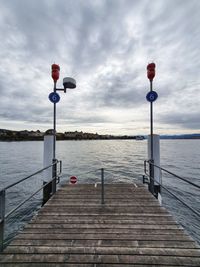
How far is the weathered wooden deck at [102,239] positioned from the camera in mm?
2201

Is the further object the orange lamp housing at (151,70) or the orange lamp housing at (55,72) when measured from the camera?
the orange lamp housing at (55,72)

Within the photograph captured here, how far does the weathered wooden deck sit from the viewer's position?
2.20 metres

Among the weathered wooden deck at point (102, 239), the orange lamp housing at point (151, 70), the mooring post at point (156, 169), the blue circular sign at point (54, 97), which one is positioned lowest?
the weathered wooden deck at point (102, 239)

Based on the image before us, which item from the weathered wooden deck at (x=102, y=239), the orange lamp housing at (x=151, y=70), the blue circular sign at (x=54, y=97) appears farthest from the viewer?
the blue circular sign at (x=54, y=97)

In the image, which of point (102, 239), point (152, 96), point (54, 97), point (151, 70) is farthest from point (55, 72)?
point (102, 239)

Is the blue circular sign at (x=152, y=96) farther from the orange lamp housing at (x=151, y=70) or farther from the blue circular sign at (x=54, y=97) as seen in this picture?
the blue circular sign at (x=54, y=97)

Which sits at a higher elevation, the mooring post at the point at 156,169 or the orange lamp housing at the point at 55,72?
the orange lamp housing at the point at 55,72

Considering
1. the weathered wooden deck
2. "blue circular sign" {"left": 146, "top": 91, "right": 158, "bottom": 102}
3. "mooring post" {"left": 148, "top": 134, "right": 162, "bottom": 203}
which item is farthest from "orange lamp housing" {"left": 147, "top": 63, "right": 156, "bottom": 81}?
the weathered wooden deck

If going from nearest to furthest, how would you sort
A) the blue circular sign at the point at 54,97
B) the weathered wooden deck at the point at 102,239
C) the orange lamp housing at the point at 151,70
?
the weathered wooden deck at the point at 102,239 → the orange lamp housing at the point at 151,70 → the blue circular sign at the point at 54,97

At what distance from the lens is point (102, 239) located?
2.63 metres

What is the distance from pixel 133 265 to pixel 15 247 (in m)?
1.86

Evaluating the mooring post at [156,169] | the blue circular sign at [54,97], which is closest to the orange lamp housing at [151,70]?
the mooring post at [156,169]

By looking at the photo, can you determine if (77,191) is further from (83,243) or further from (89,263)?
(89,263)

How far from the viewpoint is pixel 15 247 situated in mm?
2430
